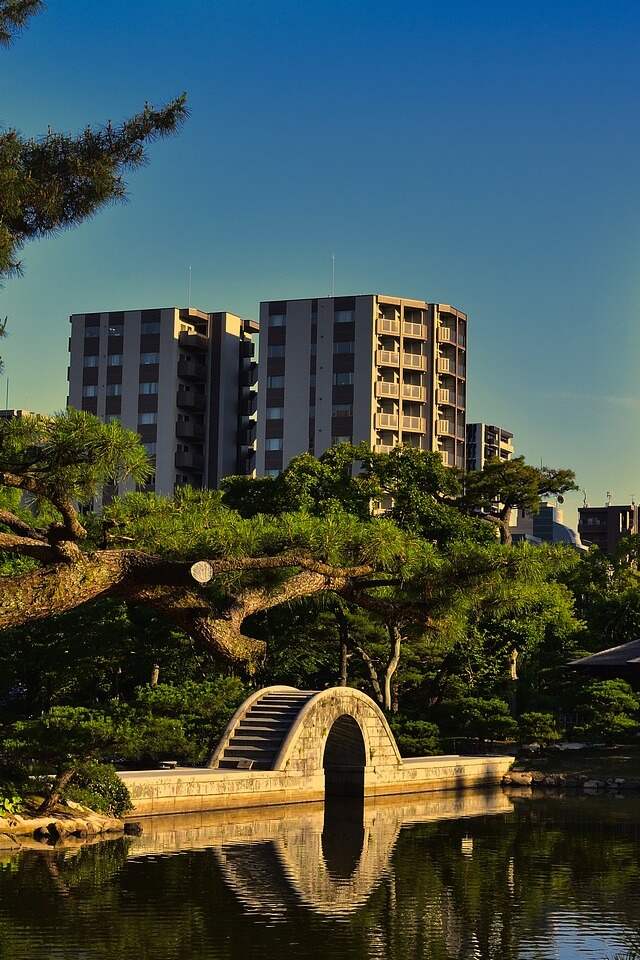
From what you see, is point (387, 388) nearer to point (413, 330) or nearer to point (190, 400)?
point (413, 330)

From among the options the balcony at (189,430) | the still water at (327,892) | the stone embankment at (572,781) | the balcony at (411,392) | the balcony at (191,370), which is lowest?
the still water at (327,892)

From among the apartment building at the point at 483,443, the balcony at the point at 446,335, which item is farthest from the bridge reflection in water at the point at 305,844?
the apartment building at the point at 483,443

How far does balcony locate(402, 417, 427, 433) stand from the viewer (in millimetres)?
78812

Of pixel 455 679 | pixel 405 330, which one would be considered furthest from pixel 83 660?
pixel 405 330

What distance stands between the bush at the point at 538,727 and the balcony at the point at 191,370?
48064 mm

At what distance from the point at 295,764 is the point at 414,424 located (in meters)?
52.0

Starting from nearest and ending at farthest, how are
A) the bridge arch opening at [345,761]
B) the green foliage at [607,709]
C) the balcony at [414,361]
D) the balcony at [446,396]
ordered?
1. the bridge arch opening at [345,761]
2. the green foliage at [607,709]
3. the balcony at [414,361]
4. the balcony at [446,396]

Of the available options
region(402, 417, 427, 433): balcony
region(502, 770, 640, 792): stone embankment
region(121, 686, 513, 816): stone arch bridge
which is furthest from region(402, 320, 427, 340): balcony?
region(121, 686, 513, 816): stone arch bridge

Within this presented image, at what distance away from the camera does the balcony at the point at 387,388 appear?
77.7 m

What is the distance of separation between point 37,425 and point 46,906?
6.85 meters

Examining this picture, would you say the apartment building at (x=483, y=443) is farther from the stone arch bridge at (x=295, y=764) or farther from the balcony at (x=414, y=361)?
the stone arch bridge at (x=295, y=764)

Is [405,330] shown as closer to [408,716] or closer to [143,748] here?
[408,716]

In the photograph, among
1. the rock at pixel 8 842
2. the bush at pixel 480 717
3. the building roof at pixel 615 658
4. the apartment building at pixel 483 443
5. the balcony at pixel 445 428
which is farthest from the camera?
the apartment building at pixel 483 443

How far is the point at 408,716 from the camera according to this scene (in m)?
37.5
